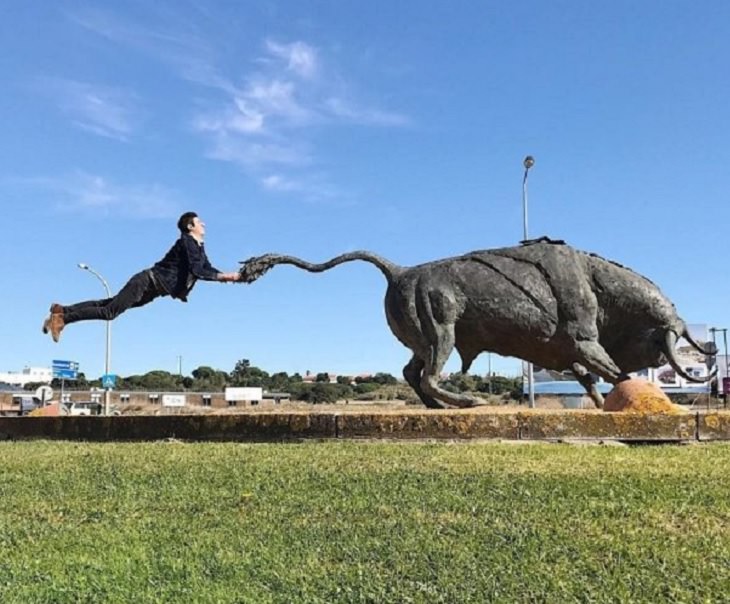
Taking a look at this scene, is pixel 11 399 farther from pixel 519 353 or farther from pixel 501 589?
pixel 501 589

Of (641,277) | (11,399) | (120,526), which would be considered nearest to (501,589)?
(120,526)

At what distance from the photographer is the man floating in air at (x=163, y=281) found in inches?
343

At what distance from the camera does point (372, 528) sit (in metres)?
4.42

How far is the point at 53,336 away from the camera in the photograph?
8977mm

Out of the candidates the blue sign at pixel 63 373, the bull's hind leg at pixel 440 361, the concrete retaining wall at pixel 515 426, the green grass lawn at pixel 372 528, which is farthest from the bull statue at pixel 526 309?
the blue sign at pixel 63 373

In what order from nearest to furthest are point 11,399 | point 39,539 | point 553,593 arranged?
point 553,593, point 39,539, point 11,399

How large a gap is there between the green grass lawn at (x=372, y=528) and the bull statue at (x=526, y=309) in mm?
3151

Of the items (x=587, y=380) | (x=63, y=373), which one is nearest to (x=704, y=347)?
(x=587, y=380)

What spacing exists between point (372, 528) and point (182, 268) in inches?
201

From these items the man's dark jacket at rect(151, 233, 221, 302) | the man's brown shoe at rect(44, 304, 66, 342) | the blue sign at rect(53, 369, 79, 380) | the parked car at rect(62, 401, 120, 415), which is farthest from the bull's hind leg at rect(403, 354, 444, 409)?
the blue sign at rect(53, 369, 79, 380)

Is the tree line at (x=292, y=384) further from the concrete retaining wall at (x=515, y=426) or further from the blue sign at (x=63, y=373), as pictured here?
the concrete retaining wall at (x=515, y=426)

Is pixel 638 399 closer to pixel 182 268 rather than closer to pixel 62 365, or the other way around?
pixel 182 268

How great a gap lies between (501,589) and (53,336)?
6.84 m

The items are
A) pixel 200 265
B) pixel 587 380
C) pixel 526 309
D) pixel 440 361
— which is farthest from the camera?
pixel 587 380
